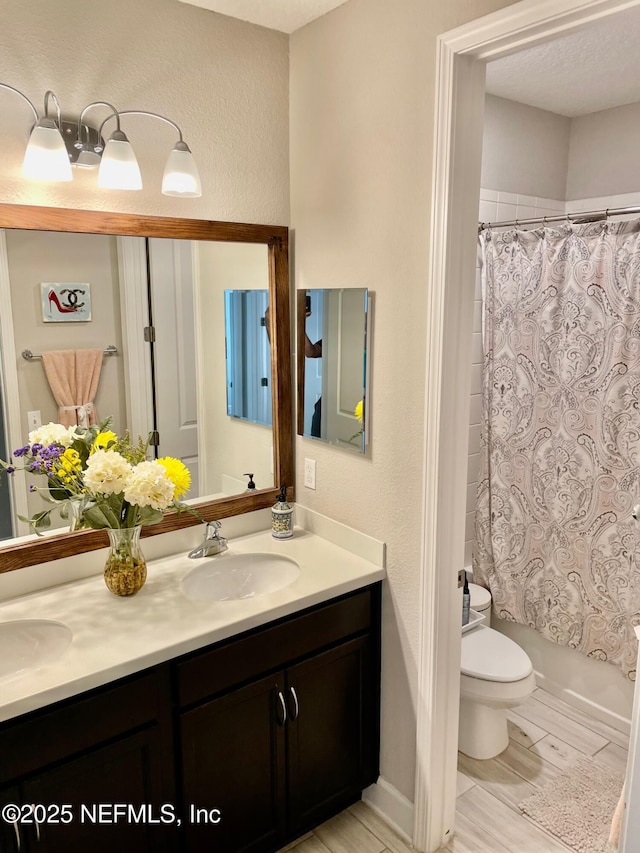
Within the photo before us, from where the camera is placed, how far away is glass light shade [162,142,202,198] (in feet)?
6.07

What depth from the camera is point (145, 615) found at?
5.87 ft

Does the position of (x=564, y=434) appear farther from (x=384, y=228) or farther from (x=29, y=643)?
(x=29, y=643)

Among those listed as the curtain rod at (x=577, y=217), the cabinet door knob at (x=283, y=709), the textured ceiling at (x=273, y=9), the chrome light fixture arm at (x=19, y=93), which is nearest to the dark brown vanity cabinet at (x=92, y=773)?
the cabinet door knob at (x=283, y=709)

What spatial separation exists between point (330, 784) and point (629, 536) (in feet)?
4.72

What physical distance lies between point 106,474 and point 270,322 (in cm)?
87

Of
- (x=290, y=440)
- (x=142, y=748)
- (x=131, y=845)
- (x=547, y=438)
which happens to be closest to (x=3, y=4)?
(x=290, y=440)

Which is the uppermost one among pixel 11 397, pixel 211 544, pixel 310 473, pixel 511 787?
Result: pixel 11 397

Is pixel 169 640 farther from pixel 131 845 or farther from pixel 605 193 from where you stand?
pixel 605 193

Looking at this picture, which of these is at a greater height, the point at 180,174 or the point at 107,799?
the point at 180,174

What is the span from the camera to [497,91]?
2789mm

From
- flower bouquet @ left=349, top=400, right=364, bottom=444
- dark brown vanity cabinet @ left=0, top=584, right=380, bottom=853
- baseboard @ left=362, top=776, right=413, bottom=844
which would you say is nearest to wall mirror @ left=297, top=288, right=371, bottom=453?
flower bouquet @ left=349, top=400, right=364, bottom=444

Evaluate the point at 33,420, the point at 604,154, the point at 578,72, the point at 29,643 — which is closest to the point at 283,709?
the point at 29,643

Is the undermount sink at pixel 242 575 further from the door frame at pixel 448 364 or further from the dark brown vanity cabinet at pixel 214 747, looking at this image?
the door frame at pixel 448 364

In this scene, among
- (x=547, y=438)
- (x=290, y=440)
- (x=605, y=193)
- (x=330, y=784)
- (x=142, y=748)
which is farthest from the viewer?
(x=605, y=193)
